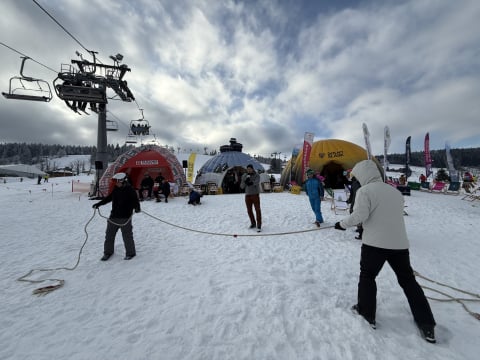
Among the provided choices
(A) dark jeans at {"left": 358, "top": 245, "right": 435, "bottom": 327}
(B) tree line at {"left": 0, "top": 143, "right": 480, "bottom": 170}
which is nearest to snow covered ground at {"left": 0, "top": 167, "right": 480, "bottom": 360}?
(A) dark jeans at {"left": 358, "top": 245, "right": 435, "bottom": 327}

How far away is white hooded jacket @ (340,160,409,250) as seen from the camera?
7.66 feet

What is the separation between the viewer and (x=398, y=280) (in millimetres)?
2344

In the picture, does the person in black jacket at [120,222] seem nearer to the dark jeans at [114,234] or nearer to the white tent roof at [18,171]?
the dark jeans at [114,234]

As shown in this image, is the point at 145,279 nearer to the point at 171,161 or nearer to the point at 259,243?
the point at 259,243

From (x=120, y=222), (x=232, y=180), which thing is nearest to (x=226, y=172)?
(x=232, y=180)

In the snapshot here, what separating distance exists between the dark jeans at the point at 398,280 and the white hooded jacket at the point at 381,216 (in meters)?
0.10

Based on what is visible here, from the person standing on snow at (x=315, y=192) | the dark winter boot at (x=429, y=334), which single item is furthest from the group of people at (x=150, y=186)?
the dark winter boot at (x=429, y=334)

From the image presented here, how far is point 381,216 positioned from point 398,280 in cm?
76

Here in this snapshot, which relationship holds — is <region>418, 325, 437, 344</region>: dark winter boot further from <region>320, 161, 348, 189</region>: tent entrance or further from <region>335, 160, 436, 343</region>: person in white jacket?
<region>320, 161, 348, 189</region>: tent entrance

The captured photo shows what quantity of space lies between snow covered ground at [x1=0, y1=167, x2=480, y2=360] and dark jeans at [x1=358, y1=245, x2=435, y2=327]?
24cm

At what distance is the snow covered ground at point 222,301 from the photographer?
87.0 inches

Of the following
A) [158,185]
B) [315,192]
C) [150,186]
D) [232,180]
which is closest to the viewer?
[315,192]

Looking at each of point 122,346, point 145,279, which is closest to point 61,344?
point 122,346

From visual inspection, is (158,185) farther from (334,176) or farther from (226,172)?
(334,176)
